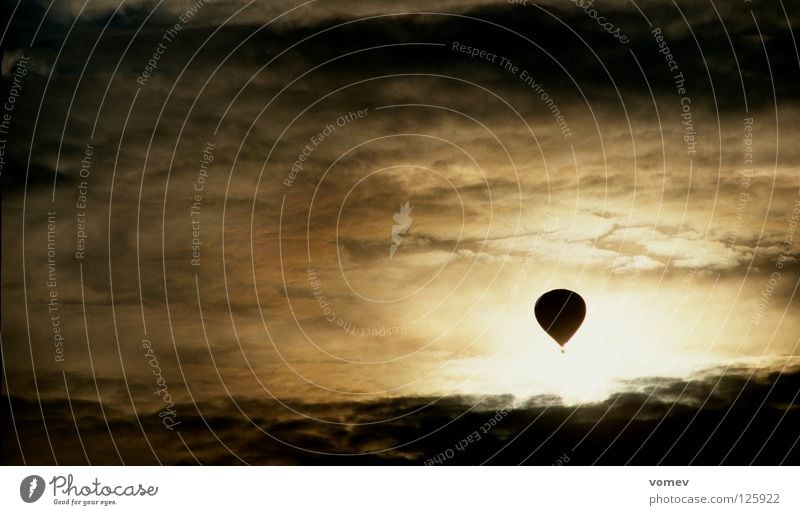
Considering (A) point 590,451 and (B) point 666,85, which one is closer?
(A) point 590,451

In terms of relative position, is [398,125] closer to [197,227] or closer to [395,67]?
[395,67]

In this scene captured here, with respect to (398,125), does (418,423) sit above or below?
below

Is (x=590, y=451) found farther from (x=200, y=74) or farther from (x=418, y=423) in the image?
(x=200, y=74)

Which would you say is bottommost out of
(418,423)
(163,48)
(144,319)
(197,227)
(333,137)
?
(418,423)
